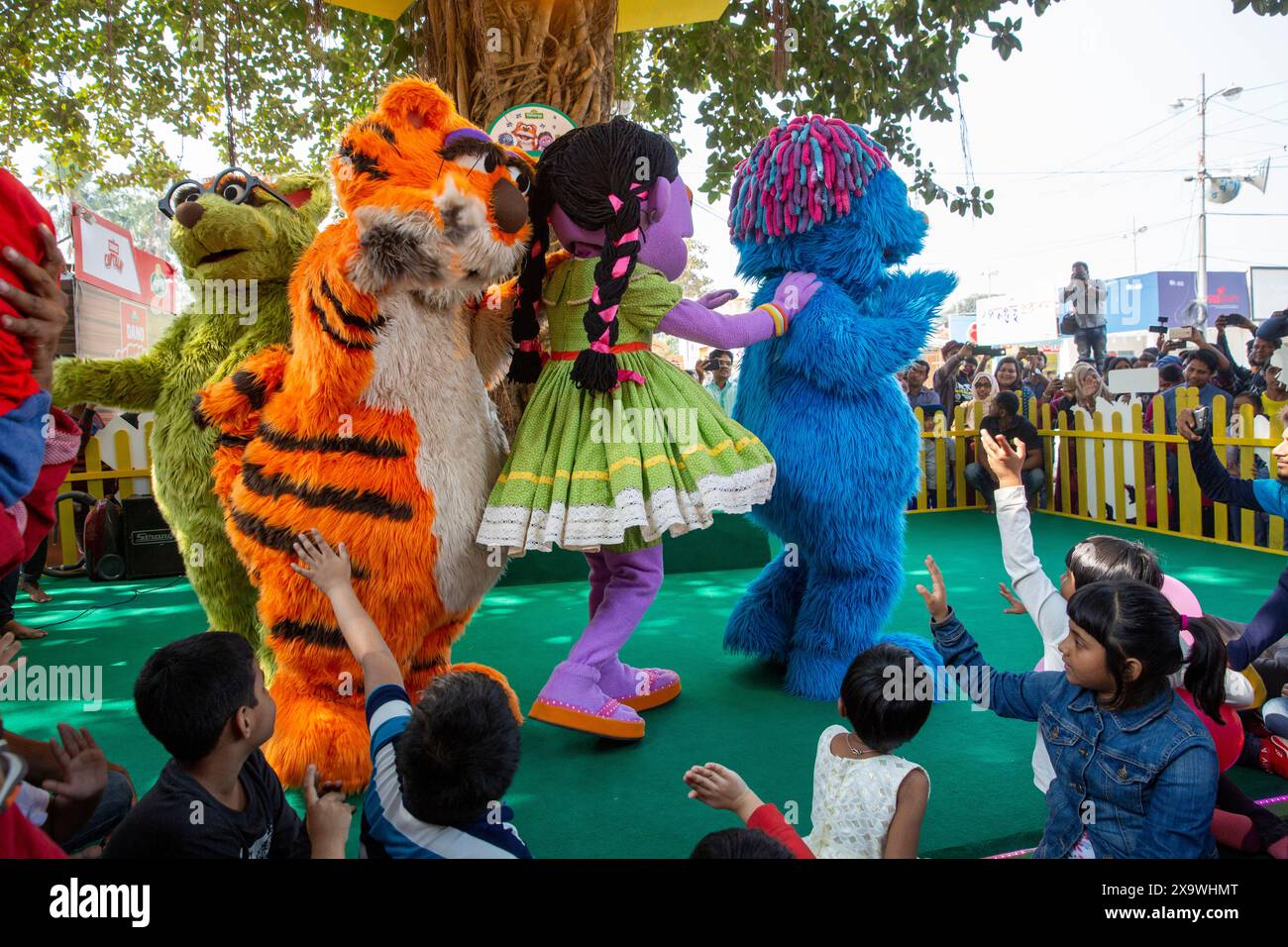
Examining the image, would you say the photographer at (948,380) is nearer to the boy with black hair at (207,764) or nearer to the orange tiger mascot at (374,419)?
the orange tiger mascot at (374,419)

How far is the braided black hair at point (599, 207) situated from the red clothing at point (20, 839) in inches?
62.8

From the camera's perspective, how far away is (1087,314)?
9328 millimetres

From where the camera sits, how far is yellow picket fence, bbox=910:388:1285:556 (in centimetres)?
553

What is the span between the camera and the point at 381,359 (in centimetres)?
234

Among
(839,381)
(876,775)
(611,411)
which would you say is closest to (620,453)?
(611,411)

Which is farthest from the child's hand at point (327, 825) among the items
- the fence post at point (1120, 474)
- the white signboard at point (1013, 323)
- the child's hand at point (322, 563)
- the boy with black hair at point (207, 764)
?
the white signboard at point (1013, 323)

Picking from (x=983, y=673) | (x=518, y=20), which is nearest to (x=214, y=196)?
(x=518, y=20)

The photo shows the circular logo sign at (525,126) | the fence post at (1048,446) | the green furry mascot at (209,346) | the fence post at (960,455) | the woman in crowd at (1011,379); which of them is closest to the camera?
the green furry mascot at (209,346)

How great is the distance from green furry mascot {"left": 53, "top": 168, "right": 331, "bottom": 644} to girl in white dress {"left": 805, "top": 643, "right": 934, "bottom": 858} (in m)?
2.08

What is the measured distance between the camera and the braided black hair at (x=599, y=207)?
98.0 inches

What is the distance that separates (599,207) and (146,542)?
4.46 metres

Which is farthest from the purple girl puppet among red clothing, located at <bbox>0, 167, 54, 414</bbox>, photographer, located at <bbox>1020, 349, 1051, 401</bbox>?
photographer, located at <bbox>1020, 349, 1051, 401</bbox>

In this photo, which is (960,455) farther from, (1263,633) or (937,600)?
(937,600)
